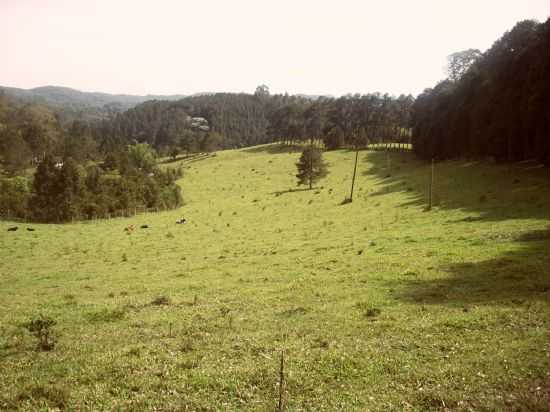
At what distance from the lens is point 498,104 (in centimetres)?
6519

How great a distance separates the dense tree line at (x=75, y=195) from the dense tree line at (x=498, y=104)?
61.0 meters

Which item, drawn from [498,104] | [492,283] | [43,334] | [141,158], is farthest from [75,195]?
[498,104]

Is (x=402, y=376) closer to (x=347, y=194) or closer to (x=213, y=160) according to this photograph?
(x=347, y=194)

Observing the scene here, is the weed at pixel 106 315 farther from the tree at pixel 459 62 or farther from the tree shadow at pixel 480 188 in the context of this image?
the tree at pixel 459 62

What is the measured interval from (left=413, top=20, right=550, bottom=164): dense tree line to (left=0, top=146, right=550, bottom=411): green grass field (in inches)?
651

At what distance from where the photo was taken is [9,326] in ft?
55.6

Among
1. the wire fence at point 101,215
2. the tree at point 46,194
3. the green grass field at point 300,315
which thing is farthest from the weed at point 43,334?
the tree at point 46,194

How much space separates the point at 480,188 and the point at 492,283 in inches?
1463

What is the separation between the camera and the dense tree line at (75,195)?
69938mm

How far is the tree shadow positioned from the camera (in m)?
38.2

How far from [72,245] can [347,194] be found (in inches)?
1725

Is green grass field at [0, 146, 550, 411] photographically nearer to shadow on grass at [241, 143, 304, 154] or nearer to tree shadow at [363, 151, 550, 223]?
tree shadow at [363, 151, 550, 223]

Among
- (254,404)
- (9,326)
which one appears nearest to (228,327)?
(254,404)

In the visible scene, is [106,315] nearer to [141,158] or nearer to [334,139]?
[141,158]
